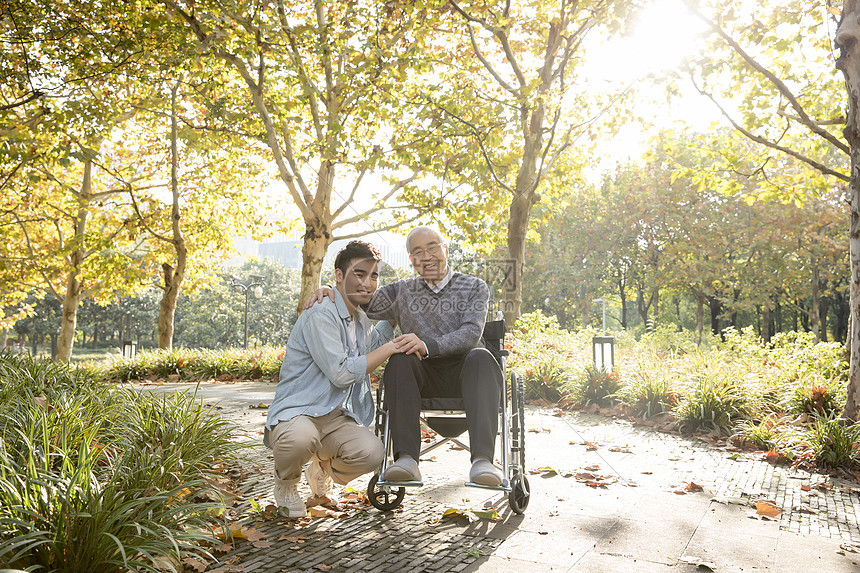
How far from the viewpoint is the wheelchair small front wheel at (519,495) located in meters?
3.44

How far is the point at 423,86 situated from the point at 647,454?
861 cm

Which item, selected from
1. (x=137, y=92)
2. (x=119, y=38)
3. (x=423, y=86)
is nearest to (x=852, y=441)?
(x=423, y=86)

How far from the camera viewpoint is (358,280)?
11.2ft

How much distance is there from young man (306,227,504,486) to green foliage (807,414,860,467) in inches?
119

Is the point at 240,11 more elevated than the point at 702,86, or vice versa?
the point at 240,11

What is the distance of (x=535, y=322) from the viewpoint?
12.7 metres

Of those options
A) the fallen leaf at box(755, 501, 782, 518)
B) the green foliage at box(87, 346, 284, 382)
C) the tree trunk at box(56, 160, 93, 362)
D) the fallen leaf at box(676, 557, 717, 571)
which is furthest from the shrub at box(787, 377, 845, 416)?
the tree trunk at box(56, 160, 93, 362)

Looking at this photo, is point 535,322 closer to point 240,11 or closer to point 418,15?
point 418,15

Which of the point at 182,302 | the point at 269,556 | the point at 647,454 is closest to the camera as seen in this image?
the point at 269,556

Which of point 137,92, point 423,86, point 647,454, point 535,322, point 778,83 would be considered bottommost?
point 647,454

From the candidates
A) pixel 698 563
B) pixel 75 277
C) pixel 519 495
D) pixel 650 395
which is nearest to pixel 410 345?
pixel 519 495

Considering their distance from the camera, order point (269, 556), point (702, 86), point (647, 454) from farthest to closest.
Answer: point (702, 86) < point (647, 454) < point (269, 556)

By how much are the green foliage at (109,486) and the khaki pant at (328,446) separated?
1.30ft

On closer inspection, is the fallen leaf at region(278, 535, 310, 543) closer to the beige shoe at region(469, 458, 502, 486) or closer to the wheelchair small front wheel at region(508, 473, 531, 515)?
the beige shoe at region(469, 458, 502, 486)
